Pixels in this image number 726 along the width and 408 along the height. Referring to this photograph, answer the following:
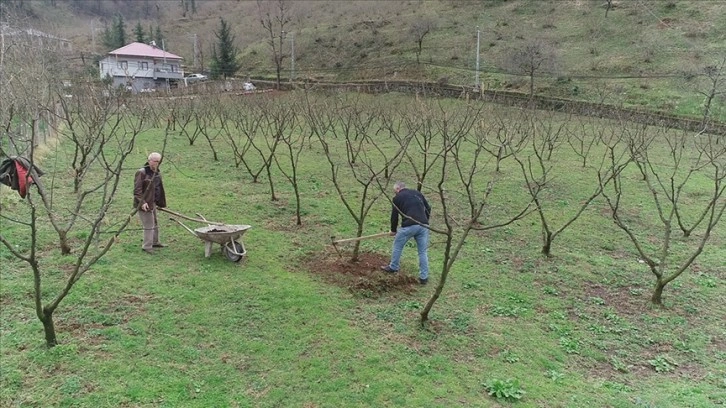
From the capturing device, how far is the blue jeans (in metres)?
7.50

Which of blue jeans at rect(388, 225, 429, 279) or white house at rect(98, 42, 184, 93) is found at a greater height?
white house at rect(98, 42, 184, 93)

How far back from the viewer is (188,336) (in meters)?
5.85

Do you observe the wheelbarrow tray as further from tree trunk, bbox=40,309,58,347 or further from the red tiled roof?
the red tiled roof

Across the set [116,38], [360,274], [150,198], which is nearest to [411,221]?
[360,274]

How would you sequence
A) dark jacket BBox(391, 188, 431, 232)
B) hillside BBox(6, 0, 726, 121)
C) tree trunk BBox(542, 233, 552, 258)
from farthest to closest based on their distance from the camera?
hillside BBox(6, 0, 726, 121) → tree trunk BBox(542, 233, 552, 258) → dark jacket BBox(391, 188, 431, 232)

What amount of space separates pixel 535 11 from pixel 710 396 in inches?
2276

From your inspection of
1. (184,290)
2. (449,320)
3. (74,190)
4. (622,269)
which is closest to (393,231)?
(449,320)

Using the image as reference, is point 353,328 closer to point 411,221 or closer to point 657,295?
point 411,221

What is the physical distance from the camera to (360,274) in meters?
8.00

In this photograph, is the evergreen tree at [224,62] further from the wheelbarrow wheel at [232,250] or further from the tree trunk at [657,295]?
the tree trunk at [657,295]

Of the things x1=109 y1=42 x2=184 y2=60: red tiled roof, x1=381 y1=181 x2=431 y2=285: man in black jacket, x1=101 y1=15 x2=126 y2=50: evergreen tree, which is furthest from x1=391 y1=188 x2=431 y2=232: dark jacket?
x1=101 y1=15 x2=126 y2=50: evergreen tree

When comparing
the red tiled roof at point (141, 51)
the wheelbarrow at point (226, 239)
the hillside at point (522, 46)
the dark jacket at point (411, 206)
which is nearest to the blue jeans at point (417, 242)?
the dark jacket at point (411, 206)

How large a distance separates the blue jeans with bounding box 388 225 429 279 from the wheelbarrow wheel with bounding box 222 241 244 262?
104 inches

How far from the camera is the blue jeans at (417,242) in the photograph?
7496 millimetres
